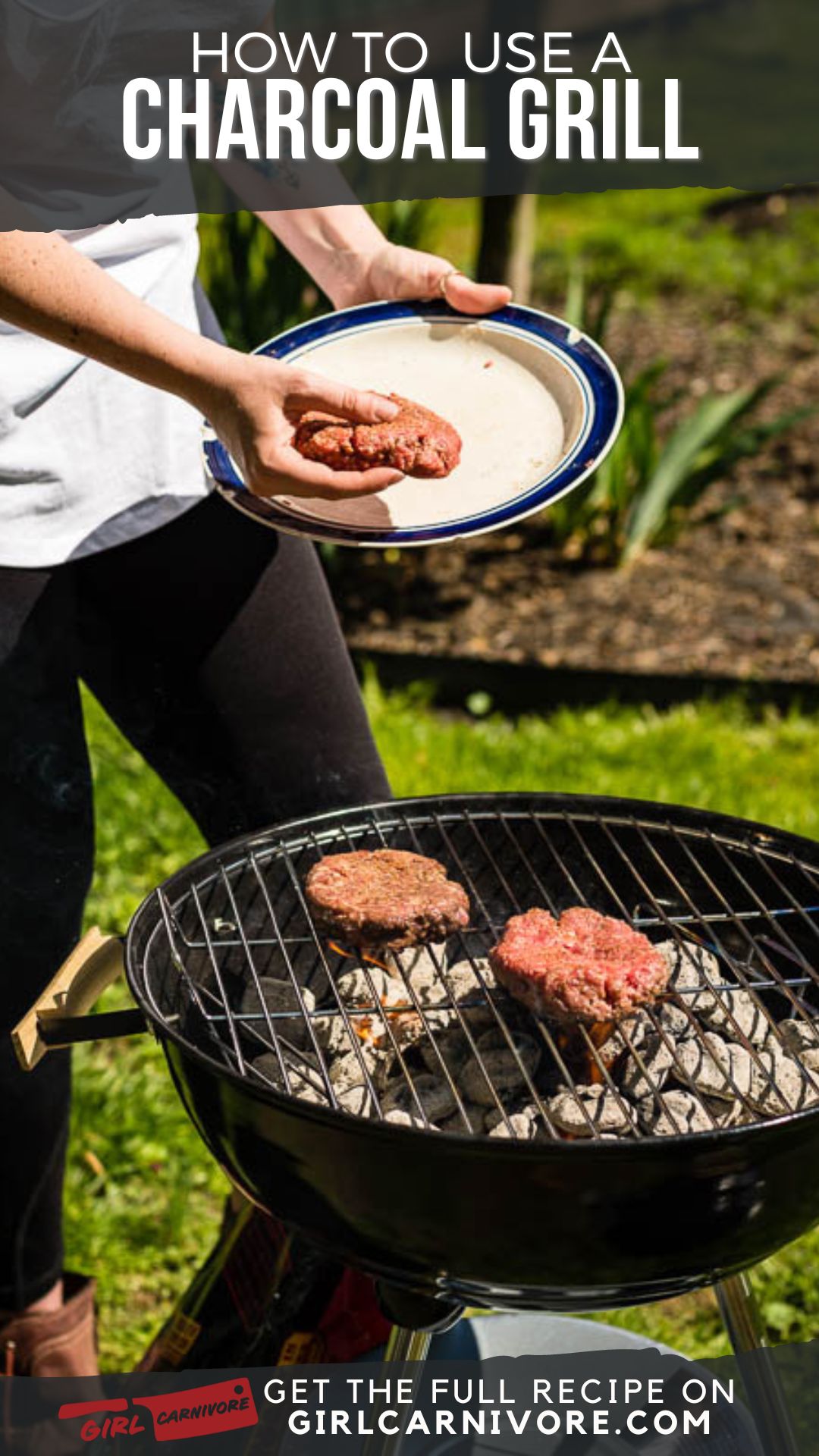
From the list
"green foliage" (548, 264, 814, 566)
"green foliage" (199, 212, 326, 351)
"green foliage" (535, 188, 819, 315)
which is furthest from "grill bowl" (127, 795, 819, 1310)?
"green foliage" (535, 188, 819, 315)

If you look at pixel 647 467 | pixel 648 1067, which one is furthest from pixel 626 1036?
pixel 647 467

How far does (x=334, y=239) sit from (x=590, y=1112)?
1289 millimetres

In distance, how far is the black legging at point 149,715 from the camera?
204 centimetres

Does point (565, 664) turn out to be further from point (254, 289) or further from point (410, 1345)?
point (410, 1345)

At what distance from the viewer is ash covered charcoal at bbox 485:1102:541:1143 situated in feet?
5.19

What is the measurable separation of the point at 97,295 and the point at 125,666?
56 cm

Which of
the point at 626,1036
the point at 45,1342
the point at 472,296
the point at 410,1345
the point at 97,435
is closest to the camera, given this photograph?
the point at 410,1345

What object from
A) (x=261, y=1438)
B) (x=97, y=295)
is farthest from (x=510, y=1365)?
(x=97, y=295)

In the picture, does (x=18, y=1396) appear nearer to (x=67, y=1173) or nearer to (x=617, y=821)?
(x=67, y=1173)

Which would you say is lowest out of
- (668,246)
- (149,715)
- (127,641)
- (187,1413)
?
(187,1413)

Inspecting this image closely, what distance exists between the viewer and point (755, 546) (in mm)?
4891

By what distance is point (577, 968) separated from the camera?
5.25 ft

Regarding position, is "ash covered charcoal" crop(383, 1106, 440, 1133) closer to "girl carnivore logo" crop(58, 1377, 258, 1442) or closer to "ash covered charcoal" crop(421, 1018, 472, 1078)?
"ash covered charcoal" crop(421, 1018, 472, 1078)

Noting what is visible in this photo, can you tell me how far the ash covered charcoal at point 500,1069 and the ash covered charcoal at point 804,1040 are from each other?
0.27 meters
